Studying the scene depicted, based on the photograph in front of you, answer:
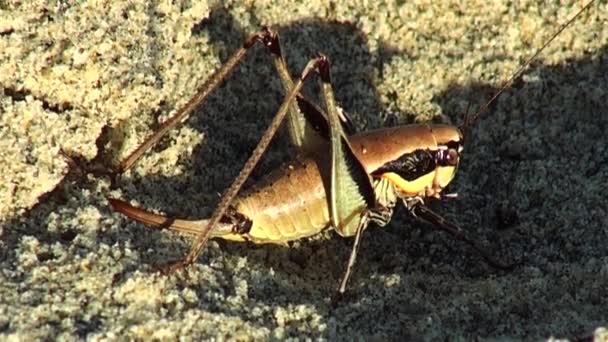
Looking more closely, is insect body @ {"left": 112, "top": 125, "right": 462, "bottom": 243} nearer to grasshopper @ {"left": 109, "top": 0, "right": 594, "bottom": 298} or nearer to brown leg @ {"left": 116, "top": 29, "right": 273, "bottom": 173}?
grasshopper @ {"left": 109, "top": 0, "right": 594, "bottom": 298}

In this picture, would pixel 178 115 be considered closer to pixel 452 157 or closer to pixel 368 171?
pixel 368 171

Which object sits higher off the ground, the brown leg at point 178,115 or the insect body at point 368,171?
the brown leg at point 178,115

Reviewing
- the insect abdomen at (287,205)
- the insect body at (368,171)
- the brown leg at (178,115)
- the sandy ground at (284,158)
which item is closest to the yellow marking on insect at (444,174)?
the insect body at (368,171)

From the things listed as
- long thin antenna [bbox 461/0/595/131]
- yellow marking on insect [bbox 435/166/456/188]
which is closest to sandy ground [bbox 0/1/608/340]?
long thin antenna [bbox 461/0/595/131]

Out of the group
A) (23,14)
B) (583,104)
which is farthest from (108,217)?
(583,104)

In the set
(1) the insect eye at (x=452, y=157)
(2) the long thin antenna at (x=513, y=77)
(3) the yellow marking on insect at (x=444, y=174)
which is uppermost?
(2) the long thin antenna at (x=513, y=77)

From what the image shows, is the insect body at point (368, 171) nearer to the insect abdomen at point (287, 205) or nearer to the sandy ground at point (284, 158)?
the insect abdomen at point (287, 205)

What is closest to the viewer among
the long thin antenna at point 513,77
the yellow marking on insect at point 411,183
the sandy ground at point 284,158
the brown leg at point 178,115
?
the sandy ground at point 284,158

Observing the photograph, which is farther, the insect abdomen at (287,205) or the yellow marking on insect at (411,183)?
the yellow marking on insect at (411,183)
